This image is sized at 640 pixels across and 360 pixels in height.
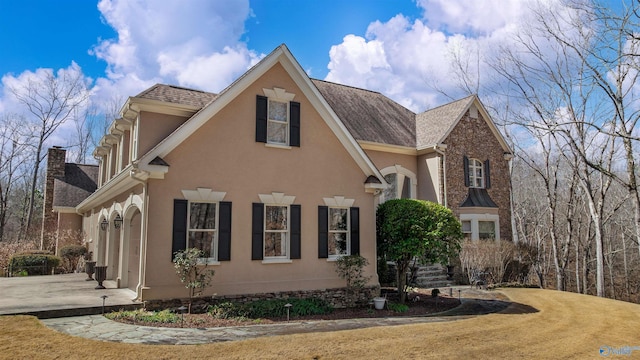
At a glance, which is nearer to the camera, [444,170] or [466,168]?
[444,170]

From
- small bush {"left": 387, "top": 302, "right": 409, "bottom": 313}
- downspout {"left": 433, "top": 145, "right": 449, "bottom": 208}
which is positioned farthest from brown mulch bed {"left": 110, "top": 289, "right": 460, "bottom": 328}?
downspout {"left": 433, "top": 145, "right": 449, "bottom": 208}

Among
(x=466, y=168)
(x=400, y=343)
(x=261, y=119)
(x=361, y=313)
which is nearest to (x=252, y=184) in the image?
(x=261, y=119)

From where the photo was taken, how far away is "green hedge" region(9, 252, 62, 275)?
19.6 m

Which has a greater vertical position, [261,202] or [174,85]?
Result: [174,85]

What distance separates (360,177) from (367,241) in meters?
2.03

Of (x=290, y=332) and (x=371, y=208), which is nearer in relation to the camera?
(x=290, y=332)

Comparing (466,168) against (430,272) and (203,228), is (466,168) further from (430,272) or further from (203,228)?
(203,228)

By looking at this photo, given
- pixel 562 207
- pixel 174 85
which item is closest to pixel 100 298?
pixel 174 85

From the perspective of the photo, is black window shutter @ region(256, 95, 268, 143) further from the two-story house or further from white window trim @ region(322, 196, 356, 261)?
white window trim @ region(322, 196, 356, 261)

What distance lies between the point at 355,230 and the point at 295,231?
81.5 inches

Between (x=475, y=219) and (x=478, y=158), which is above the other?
(x=478, y=158)

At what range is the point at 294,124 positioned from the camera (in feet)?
42.1

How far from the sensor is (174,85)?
14.3 m

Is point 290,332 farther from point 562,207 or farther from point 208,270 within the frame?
point 562,207
